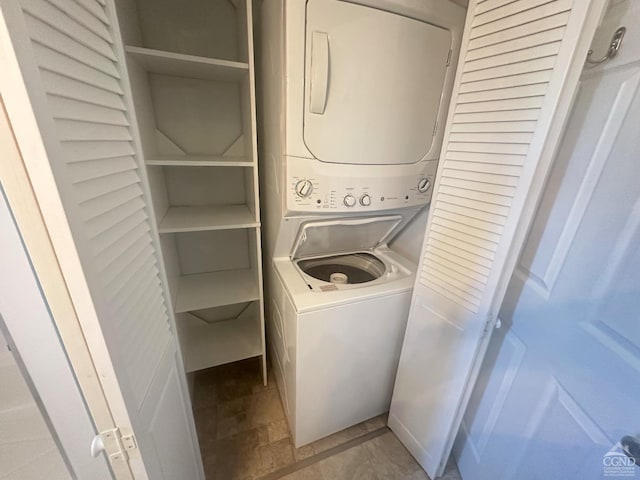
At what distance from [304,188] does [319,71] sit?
1.54 feet

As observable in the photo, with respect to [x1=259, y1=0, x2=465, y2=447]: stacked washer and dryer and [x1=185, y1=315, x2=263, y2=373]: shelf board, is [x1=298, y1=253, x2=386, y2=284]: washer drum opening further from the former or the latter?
[x1=185, y1=315, x2=263, y2=373]: shelf board

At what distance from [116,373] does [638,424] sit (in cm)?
129

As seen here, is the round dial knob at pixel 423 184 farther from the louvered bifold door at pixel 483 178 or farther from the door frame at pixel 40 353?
the door frame at pixel 40 353

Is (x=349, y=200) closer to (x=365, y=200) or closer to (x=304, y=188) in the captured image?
(x=365, y=200)

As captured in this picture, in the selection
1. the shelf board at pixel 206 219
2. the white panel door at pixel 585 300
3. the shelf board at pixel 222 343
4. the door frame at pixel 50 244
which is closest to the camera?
the door frame at pixel 50 244

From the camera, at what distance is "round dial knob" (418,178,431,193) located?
4.69 ft

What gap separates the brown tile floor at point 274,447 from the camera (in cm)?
149

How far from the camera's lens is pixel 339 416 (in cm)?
161

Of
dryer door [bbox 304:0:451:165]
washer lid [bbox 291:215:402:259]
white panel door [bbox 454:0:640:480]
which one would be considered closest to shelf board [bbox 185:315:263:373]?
washer lid [bbox 291:215:402:259]

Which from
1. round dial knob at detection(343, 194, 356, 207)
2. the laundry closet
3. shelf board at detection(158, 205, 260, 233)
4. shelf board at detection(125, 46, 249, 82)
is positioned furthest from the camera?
shelf board at detection(158, 205, 260, 233)

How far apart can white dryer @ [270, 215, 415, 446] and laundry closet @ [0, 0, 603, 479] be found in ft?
0.04

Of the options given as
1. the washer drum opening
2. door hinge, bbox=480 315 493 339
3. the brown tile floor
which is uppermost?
door hinge, bbox=480 315 493 339

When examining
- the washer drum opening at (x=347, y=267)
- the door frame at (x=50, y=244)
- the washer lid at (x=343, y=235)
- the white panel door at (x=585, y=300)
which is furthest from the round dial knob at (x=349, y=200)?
the door frame at (x=50, y=244)

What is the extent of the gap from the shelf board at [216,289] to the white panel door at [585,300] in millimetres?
1455
